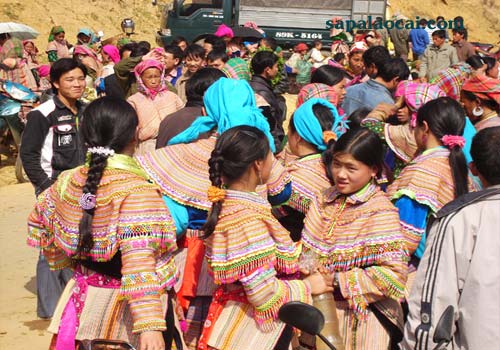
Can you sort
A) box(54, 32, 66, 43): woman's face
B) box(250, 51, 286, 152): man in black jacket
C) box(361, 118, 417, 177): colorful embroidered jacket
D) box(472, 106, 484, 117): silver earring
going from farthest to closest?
box(54, 32, 66, 43): woman's face, box(250, 51, 286, 152): man in black jacket, box(472, 106, 484, 117): silver earring, box(361, 118, 417, 177): colorful embroidered jacket

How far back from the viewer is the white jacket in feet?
8.19

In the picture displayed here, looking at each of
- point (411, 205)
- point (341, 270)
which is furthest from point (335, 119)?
point (341, 270)

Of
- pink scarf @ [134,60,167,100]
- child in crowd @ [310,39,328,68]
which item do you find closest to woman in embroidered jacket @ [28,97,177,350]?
pink scarf @ [134,60,167,100]

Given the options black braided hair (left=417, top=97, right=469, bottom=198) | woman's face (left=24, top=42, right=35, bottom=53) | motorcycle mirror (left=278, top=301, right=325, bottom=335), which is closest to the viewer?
motorcycle mirror (left=278, top=301, right=325, bottom=335)

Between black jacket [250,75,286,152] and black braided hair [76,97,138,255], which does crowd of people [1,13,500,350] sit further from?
black jacket [250,75,286,152]

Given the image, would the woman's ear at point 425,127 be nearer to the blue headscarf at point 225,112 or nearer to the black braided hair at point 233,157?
the blue headscarf at point 225,112

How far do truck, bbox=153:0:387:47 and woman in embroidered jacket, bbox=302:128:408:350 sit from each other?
1703 centimetres

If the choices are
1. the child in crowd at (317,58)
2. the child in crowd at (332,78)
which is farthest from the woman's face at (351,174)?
the child in crowd at (317,58)

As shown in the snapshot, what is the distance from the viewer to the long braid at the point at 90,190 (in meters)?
3.08

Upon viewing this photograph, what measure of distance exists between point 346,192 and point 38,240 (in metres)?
1.49

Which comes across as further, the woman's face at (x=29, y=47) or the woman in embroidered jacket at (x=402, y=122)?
the woman's face at (x=29, y=47)

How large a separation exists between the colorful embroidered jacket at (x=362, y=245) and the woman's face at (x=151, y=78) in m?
3.36

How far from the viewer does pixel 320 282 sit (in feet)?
10.3

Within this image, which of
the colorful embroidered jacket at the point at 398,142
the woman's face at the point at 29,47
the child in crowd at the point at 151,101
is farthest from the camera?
the woman's face at the point at 29,47
